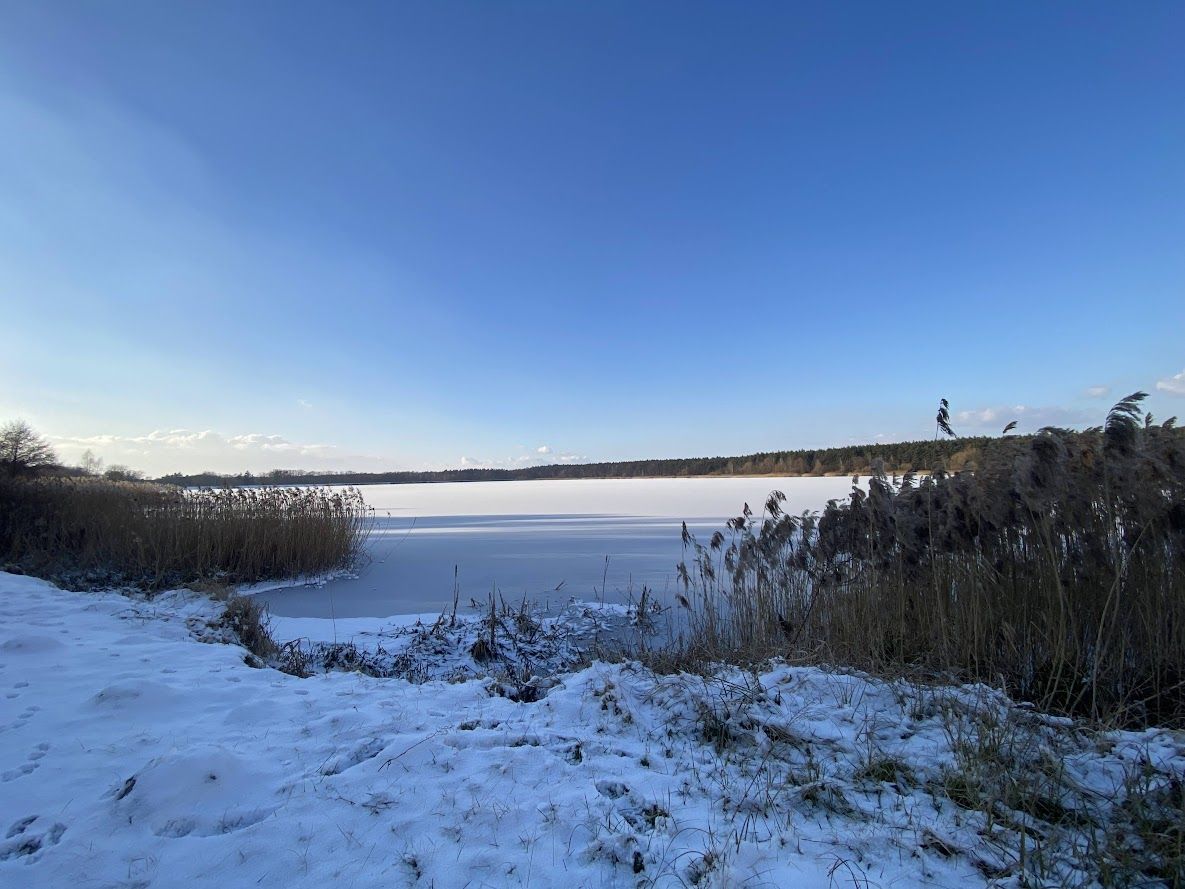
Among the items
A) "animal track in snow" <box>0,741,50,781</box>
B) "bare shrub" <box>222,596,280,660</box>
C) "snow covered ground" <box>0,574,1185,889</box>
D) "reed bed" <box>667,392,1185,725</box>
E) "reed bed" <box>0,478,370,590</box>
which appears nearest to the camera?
"snow covered ground" <box>0,574,1185,889</box>

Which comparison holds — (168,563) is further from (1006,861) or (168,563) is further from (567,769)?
(1006,861)

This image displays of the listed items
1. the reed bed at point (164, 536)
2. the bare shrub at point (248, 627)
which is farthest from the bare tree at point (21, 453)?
the bare shrub at point (248, 627)

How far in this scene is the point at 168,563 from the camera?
8609mm

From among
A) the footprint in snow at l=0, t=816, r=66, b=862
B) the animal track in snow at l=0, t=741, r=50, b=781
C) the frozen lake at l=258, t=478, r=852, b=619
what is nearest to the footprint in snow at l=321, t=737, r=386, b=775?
the footprint in snow at l=0, t=816, r=66, b=862

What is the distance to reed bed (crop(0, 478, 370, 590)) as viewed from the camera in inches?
337

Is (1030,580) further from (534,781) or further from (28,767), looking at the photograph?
(28,767)

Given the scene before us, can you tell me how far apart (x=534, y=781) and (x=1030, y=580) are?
3821mm

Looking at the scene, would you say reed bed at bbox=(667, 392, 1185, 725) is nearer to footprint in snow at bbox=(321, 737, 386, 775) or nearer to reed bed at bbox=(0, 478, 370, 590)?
footprint in snow at bbox=(321, 737, 386, 775)

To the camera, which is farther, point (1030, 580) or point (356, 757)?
point (1030, 580)

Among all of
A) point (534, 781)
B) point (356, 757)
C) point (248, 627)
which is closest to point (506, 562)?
point (248, 627)

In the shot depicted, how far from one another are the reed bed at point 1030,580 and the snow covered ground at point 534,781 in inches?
39.0

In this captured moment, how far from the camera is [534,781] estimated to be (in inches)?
89.2

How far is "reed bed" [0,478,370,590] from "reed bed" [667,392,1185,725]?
25.8 feet

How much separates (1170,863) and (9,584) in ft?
29.5
